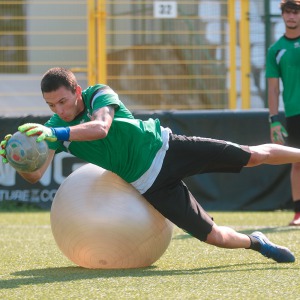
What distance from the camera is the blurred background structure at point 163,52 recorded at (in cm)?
1255

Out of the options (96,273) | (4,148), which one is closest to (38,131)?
(4,148)

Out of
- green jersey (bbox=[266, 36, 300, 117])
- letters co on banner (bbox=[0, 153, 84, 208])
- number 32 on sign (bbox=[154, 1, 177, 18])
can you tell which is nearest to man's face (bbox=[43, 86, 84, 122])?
green jersey (bbox=[266, 36, 300, 117])

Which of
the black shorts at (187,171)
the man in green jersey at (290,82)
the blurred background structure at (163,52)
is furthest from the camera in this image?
the blurred background structure at (163,52)

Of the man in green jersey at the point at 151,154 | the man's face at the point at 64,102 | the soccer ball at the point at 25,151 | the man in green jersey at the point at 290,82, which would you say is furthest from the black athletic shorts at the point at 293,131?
the soccer ball at the point at 25,151

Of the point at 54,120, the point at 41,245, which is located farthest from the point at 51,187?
the point at 54,120

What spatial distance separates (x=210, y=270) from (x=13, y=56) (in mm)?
8237

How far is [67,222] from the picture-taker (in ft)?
18.0

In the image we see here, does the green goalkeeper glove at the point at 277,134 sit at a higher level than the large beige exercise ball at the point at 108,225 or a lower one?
higher

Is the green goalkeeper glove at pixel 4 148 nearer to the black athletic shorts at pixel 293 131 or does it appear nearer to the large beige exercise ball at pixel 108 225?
the large beige exercise ball at pixel 108 225

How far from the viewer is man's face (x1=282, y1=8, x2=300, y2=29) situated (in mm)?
8117

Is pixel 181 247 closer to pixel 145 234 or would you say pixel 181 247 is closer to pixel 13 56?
pixel 145 234

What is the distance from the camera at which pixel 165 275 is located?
5148mm

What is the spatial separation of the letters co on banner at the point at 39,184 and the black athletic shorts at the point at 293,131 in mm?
3158

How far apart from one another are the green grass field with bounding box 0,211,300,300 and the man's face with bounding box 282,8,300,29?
2056 mm
